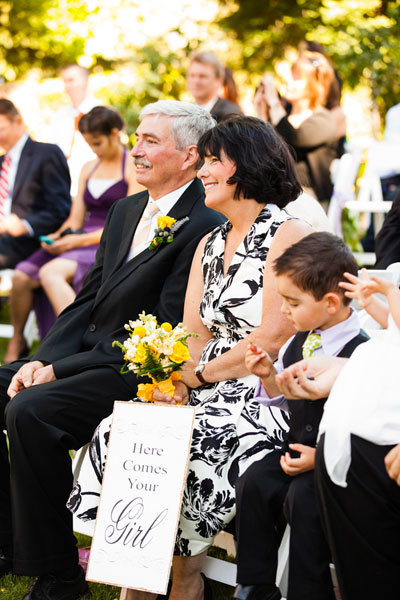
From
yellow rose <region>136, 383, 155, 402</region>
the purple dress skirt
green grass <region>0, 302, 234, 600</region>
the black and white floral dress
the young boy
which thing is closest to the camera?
the young boy

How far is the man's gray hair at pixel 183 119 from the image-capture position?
4070mm

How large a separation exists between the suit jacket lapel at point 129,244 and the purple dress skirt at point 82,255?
2.57 meters

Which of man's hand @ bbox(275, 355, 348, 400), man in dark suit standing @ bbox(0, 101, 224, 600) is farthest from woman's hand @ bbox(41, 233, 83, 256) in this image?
man's hand @ bbox(275, 355, 348, 400)

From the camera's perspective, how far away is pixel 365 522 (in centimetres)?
249

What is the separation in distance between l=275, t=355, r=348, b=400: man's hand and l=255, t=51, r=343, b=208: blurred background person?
4.41m

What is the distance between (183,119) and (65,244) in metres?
2.95

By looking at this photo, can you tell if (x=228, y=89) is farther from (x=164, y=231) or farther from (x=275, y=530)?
(x=275, y=530)

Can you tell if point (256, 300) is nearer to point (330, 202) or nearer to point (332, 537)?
point (332, 537)

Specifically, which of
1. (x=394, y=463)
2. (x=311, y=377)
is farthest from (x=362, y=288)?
(x=394, y=463)

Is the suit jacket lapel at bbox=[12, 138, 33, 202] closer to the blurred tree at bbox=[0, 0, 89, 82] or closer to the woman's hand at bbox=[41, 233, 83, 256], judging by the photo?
the woman's hand at bbox=[41, 233, 83, 256]

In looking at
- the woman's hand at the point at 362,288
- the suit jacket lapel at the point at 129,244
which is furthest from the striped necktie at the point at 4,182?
the woman's hand at the point at 362,288

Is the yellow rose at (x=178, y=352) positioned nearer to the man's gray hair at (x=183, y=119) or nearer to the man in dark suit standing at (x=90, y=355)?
the man in dark suit standing at (x=90, y=355)

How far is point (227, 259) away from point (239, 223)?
0.16 metres

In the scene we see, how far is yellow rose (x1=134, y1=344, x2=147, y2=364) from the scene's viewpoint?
315 centimetres
